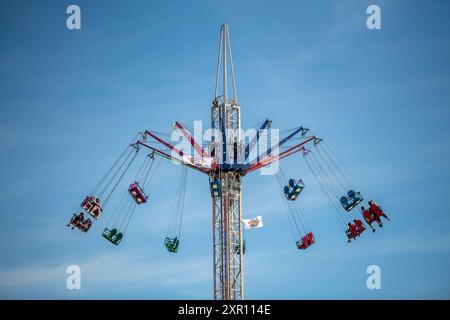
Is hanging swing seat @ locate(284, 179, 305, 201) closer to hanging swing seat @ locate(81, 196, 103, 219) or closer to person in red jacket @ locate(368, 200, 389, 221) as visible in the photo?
person in red jacket @ locate(368, 200, 389, 221)

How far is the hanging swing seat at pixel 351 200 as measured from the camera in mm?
64062

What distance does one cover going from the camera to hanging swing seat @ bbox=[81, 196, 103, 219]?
211 ft

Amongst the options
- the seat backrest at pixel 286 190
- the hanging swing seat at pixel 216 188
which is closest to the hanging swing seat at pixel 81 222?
the hanging swing seat at pixel 216 188

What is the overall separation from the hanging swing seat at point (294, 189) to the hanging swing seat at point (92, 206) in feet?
54.5

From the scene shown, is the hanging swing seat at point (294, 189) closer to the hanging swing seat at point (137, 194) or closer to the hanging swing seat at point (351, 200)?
the hanging swing seat at point (351, 200)

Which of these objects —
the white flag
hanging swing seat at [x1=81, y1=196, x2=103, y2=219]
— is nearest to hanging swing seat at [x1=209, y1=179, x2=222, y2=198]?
the white flag

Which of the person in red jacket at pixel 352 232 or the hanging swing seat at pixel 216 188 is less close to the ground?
the hanging swing seat at pixel 216 188

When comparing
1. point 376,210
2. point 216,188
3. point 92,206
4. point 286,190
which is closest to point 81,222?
point 92,206

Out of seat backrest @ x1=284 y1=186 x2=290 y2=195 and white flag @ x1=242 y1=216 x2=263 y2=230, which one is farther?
white flag @ x1=242 y1=216 x2=263 y2=230

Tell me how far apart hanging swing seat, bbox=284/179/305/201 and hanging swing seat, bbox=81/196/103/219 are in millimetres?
16623

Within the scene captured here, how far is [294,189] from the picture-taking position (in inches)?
2598
